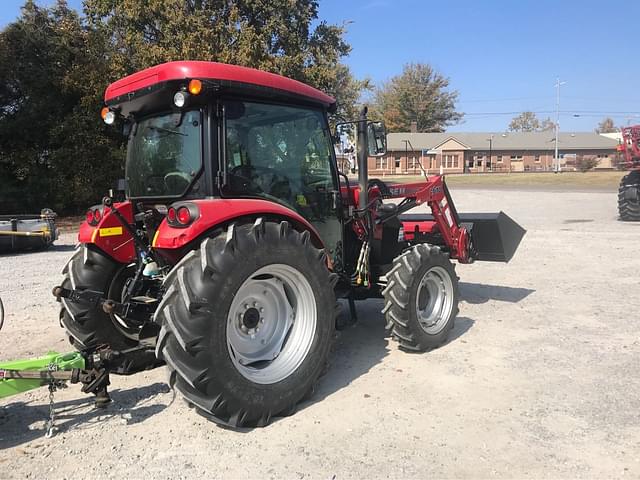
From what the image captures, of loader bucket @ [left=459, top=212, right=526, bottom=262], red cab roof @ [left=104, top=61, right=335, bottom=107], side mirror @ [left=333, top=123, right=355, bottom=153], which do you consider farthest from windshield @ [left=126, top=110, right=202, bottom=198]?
loader bucket @ [left=459, top=212, right=526, bottom=262]

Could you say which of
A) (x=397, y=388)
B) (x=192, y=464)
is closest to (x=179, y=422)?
(x=192, y=464)

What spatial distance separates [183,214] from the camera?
3.35 metres

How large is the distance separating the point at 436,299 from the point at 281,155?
2237 mm

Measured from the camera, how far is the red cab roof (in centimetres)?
355

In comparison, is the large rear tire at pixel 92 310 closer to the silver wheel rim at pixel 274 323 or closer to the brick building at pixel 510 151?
the silver wheel rim at pixel 274 323

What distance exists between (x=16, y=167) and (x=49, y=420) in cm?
2007

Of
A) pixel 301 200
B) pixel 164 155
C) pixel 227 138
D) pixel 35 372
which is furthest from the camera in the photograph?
pixel 301 200

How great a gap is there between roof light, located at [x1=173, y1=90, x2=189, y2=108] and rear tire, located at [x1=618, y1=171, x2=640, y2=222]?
16241 mm

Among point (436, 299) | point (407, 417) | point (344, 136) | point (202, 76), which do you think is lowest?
point (407, 417)

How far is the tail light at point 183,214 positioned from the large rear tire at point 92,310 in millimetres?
1254

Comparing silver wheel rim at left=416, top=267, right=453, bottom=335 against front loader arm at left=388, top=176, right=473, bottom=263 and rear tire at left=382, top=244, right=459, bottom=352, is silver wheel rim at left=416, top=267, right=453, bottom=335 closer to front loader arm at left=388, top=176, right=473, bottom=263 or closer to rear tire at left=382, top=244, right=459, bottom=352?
rear tire at left=382, top=244, right=459, bottom=352

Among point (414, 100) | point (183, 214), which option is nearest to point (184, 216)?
point (183, 214)

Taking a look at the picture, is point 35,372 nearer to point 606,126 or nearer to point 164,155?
point 164,155

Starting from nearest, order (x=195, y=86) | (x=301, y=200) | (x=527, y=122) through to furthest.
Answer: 1. (x=195, y=86)
2. (x=301, y=200)
3. (x=527, y=122)
